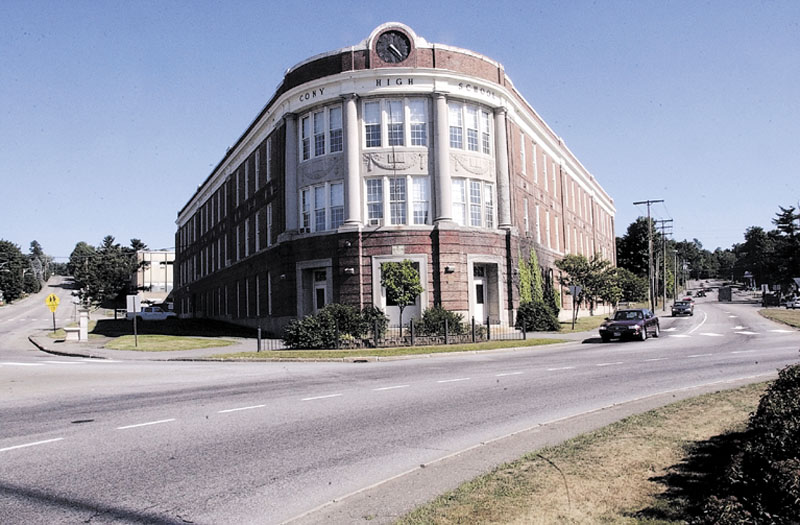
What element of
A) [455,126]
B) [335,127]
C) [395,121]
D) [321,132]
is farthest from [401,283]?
[321,132]

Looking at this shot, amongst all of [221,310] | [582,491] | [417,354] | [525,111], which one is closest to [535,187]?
[525,111]

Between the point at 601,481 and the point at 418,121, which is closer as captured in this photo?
the point at 601,481

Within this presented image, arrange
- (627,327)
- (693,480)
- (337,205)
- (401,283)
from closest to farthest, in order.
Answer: (693,480)
(401,283)
(627,327)
(337,205)

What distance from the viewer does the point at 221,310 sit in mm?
59469

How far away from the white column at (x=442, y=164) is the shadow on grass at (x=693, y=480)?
27333 mm

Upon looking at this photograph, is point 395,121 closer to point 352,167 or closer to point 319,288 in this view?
point 352,167

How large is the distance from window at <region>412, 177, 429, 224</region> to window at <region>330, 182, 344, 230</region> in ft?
13.6

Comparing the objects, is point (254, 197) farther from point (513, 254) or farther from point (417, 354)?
point (417, 354)

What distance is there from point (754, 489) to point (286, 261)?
34747 millimetres

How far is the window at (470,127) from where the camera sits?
3609cm

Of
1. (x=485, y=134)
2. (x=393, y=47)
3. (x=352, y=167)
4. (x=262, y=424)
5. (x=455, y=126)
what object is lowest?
(x=262, y=424)

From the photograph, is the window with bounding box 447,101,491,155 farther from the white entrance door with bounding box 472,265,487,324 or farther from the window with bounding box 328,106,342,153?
the white entrance door with bounding box 472,265,487,324

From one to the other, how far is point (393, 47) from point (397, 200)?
862 centimetres

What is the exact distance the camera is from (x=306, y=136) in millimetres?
37969
